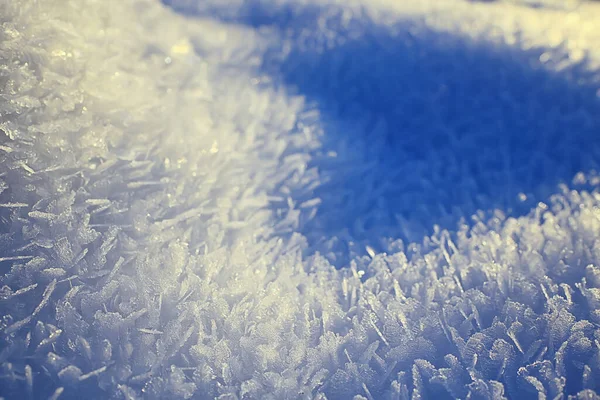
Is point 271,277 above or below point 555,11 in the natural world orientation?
below

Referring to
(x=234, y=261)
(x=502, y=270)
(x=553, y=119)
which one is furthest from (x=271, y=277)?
(x=553, y=119)

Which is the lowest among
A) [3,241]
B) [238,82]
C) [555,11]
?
[3,241]

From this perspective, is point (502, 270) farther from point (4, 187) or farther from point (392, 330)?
point (4, 187)

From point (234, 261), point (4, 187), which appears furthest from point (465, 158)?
point (4, 187)

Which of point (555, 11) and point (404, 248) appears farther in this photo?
point (555, 11)

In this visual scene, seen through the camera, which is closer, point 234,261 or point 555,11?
A: point 234,261

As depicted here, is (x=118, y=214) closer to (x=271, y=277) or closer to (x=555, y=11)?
(x=271, y=277)
